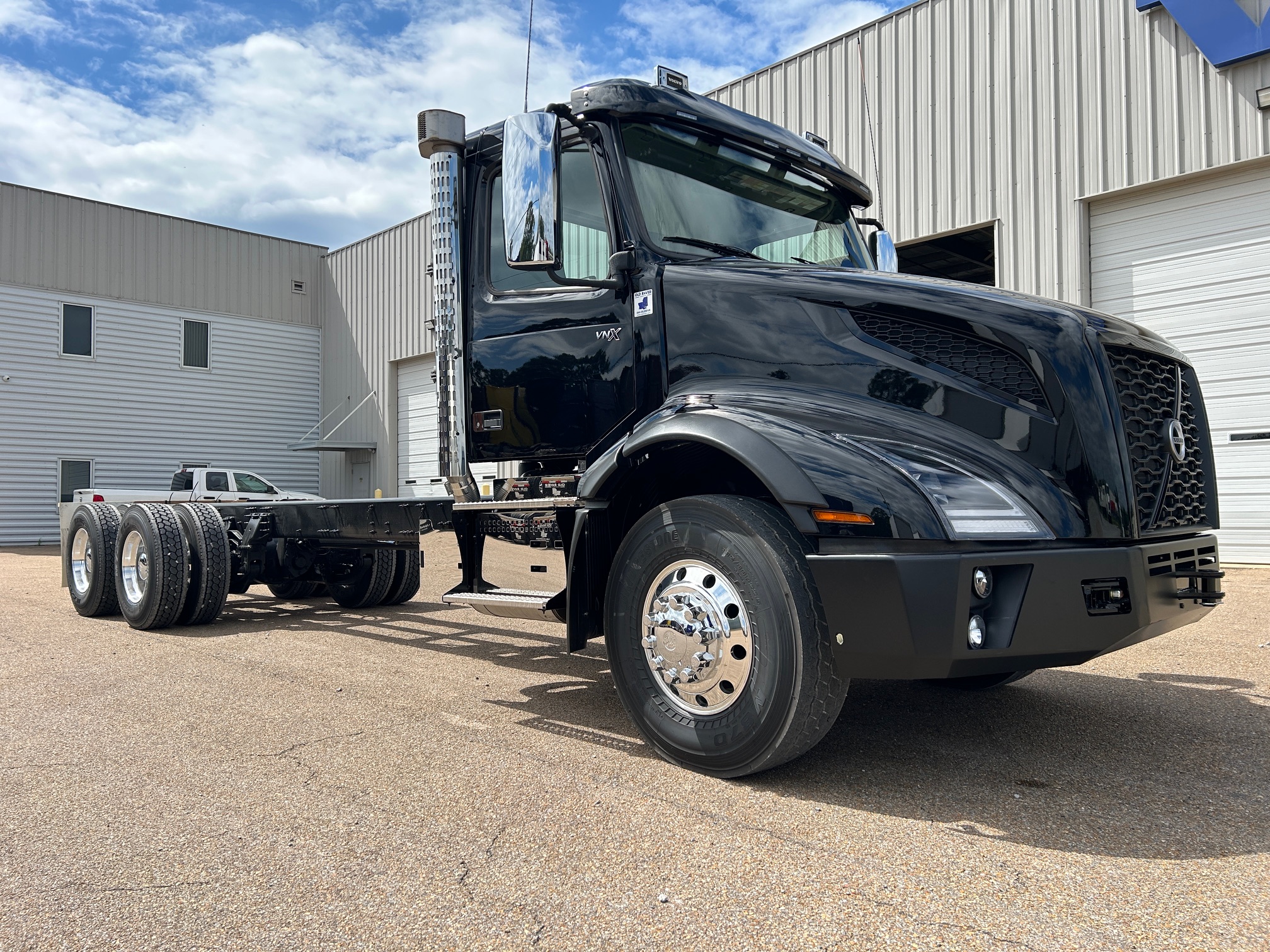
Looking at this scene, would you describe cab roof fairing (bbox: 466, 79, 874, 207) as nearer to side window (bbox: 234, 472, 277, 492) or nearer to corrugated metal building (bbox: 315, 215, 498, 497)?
corrugated metal building (bbox: 315, 215, 498, 497)

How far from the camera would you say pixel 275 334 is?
1026 inches

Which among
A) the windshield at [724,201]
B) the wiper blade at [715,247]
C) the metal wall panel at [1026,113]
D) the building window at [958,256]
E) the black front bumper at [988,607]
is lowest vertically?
the black front bumper at [988,607]

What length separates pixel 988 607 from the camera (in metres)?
2.98

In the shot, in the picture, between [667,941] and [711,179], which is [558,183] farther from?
[667,941]

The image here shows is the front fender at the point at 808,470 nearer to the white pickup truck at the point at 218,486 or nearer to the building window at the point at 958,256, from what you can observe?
the building window at the point at 958,256

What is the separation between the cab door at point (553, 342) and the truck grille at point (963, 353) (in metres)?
1.18

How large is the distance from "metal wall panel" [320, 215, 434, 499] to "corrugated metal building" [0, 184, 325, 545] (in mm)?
961

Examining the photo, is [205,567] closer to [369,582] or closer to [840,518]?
[369,582]

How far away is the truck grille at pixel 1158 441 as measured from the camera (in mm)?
3221

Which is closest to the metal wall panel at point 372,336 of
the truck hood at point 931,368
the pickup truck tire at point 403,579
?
the pickup truck tire at point 403,579

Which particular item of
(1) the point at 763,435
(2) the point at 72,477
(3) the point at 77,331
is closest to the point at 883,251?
(1) the point at 763,435

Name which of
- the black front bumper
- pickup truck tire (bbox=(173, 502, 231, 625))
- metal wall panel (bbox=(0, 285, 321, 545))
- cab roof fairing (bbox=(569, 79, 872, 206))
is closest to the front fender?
the black front bumper

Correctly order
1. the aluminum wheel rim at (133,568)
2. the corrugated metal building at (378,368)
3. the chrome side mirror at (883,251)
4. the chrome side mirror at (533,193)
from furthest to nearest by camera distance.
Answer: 1. the corrugated metal building at (378,368)
2. the aluminum wheel rim at (133,568)
3. the chrome side mirror at (883,251)
4. the chrome side mirror at (533,193)

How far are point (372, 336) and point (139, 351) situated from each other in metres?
5.66
